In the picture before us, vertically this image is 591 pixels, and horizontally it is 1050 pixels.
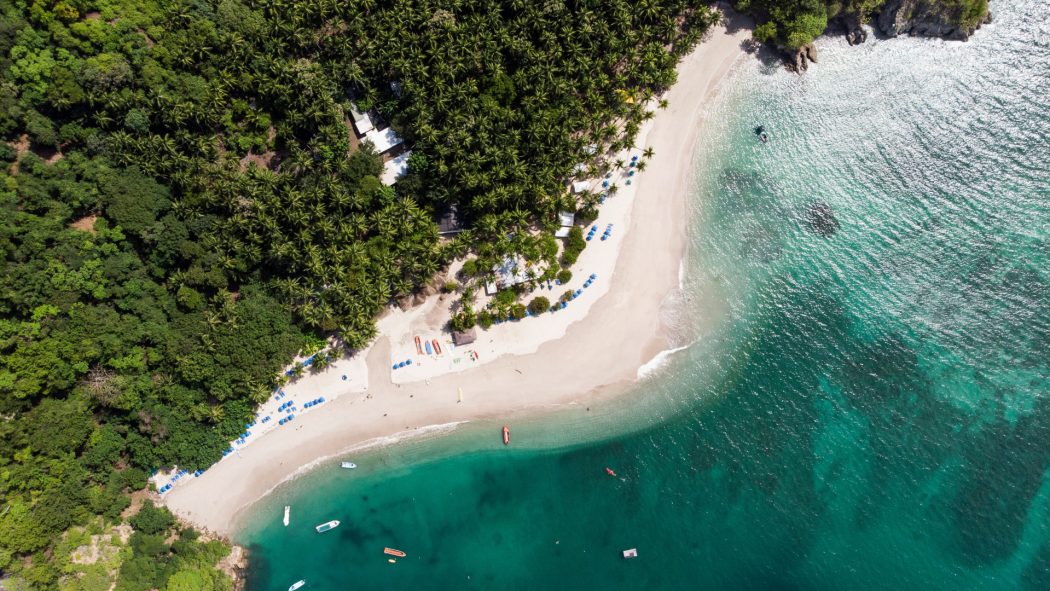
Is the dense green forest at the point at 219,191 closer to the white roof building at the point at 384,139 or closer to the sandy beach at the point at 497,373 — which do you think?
the white roof building at the point at 384,139

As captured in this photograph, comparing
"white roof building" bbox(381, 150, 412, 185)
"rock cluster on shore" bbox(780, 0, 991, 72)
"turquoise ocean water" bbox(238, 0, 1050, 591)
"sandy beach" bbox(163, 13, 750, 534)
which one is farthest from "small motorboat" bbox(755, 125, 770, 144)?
"white roof building" bbox(381, 150, 412, 185)

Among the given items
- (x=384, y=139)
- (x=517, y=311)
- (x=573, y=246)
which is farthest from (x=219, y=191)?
(x=573, y=246)

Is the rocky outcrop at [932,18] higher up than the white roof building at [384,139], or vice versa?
the white roof building at [384,139]

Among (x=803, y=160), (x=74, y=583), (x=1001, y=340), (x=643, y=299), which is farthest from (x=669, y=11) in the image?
(x=74, y=583)

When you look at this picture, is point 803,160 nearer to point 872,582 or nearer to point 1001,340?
point 1001,340

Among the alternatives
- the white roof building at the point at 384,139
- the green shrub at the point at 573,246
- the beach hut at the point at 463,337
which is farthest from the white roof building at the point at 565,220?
the white roof building at the point at 384,139

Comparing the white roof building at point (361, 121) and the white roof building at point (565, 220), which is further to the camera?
the white roof building at point (565, 220)

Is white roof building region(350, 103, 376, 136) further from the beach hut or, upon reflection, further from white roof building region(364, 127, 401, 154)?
the beach hut
